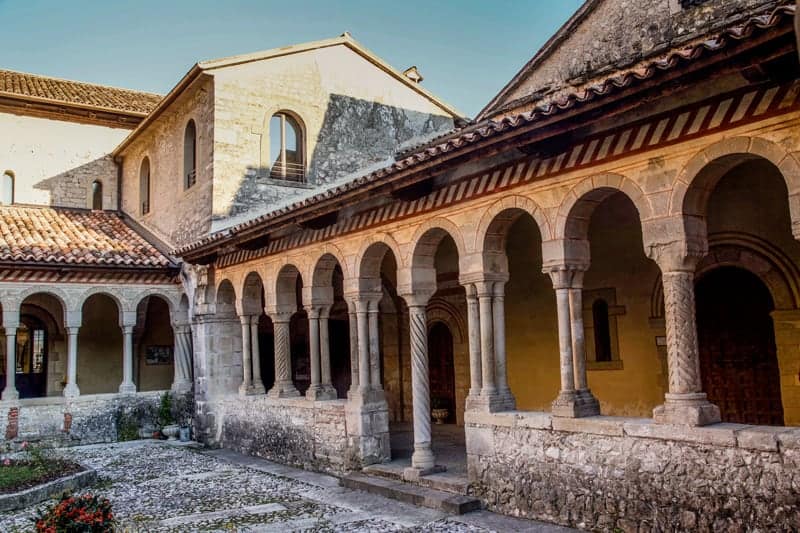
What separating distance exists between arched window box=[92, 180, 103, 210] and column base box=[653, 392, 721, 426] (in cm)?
1759

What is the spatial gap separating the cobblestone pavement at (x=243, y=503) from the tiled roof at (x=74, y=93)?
11236 millimetres

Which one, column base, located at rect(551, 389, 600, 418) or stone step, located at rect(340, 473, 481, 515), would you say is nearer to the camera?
column base, located at rect(551, 389, 600, 418)

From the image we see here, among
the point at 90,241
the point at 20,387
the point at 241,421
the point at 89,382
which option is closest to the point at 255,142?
the point at 90,241

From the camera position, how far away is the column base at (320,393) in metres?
10.4

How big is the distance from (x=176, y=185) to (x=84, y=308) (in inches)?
146

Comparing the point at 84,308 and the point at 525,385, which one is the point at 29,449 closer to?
the point at 84,308

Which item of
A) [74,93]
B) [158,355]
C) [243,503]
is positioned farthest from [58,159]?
[243,503]

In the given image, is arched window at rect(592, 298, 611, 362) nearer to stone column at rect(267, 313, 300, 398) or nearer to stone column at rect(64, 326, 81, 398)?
stone column at rect(267, 313, 300, 398)

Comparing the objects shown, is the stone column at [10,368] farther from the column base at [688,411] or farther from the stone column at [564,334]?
the column base at [688,411]

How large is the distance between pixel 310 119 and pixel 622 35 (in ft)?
24.7

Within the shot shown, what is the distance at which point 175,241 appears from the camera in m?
15.7

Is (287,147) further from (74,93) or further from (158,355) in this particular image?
(74,93)

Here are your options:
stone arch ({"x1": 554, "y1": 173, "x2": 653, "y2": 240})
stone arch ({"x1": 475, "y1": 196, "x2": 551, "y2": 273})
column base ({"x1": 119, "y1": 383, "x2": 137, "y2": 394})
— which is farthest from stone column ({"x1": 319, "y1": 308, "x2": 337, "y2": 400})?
column base ({"x1": 119, "y1": 383, "x2": 137, "y2": 394})

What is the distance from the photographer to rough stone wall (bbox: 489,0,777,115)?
8766 millimetres
